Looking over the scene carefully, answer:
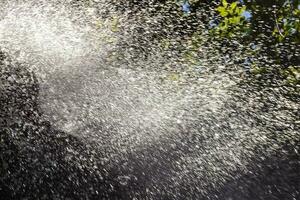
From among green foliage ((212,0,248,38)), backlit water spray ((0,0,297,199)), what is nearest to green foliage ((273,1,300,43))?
green foliage ((212,0,248,38))

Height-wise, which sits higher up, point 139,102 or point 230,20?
point 139,102

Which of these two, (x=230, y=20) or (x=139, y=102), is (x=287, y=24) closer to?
(x=230, y=20)

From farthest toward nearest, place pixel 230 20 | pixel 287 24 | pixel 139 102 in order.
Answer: pixel 230 20 → pixel 287 24 → pixel 139 102

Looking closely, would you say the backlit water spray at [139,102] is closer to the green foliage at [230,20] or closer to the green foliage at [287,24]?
the green foliage at [230,20]

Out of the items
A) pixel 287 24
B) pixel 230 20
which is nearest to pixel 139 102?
pixel 230 20

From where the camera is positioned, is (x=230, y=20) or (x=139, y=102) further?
(x=230, y=20)

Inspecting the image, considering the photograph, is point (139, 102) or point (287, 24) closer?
point (139, 102)

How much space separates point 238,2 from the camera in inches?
277

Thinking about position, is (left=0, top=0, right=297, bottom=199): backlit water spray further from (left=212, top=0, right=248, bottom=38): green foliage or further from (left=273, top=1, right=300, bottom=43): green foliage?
(left=273, top=1, right=300, bottom=43): green foliage

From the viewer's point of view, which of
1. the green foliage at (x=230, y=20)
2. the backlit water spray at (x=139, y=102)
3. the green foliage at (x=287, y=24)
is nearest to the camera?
the backlit water spray at (x=139, y=102)

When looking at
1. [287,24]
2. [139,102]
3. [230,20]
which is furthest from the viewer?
[230,20]

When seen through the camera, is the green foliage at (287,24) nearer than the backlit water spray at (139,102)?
No

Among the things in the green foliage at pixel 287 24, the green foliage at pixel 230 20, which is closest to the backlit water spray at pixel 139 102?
the green foliage at pixel 230 20

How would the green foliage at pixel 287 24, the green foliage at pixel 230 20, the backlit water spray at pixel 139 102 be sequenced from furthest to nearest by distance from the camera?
1. the green foliage at pixel 230 20
2. the green foliage at pixel 287 24
3. the backlit water spray at pixel 139 102
